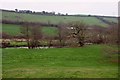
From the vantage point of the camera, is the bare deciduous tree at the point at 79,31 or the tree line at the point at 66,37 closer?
the tree line at the point at 66,37

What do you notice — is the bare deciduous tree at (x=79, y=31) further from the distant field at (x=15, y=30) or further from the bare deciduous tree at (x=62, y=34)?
the distant field at (x=15, y=30)

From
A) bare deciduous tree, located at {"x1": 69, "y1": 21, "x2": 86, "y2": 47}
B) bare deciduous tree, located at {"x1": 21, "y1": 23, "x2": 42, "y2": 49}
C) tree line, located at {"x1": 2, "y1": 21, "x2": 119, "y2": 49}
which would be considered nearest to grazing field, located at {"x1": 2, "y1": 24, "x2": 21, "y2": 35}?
tree line, located at {"x1": 2, "y1": 21, "x2": 119, "y2": 49}

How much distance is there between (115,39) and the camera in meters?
37.3

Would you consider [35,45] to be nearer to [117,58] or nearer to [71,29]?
[71,29]

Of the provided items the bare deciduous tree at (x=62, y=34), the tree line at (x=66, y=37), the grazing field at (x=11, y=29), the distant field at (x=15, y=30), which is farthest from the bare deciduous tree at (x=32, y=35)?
the distant field at (x=15, y=30)

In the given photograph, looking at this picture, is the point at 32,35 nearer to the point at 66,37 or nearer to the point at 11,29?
the point at 66,37

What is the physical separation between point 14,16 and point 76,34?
31177mm

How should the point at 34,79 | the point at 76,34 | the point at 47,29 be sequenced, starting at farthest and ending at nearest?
1. the point at 47,29
2. the point at 76,34
3. the point at 34,79

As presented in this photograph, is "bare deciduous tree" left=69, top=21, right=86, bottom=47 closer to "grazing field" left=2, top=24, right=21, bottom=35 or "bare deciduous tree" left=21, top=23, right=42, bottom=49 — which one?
"bare deciduous tree" left=21, top=23, right=42, bottom=49

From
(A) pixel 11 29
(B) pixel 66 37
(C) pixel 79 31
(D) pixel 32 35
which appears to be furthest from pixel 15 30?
(C) pixel 79 31

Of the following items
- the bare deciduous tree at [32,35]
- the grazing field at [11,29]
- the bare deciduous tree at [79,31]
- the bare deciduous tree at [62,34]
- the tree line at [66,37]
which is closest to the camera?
the bare deciduous tree at [32,35]

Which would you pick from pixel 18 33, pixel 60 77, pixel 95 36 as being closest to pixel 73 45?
pixel 95 36

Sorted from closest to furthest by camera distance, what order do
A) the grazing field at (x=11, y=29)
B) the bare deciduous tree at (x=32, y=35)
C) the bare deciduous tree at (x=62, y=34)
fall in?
the bare deciduous tree at (x=32, y=35)
the bare deciduous tree at (x=62, y=34)
the grazing field at (x=11, y=29)

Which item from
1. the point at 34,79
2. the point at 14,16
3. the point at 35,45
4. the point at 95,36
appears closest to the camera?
the point at 34,79
